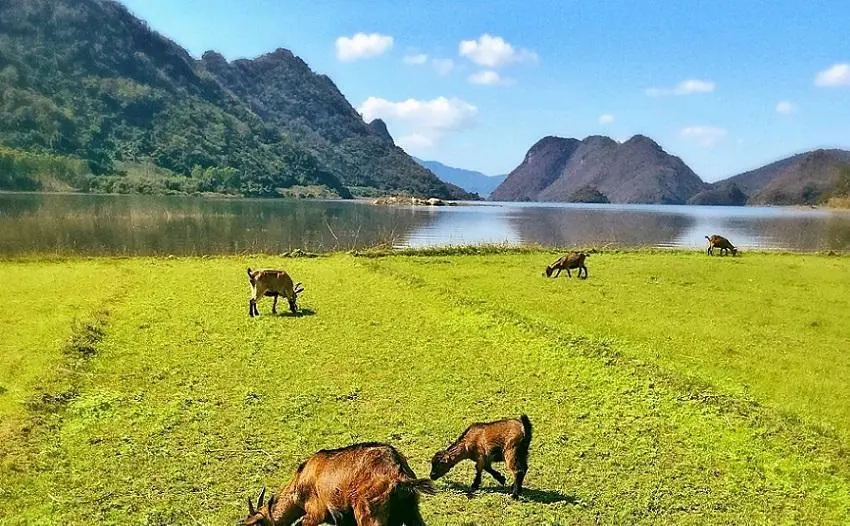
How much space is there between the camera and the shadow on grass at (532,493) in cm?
672

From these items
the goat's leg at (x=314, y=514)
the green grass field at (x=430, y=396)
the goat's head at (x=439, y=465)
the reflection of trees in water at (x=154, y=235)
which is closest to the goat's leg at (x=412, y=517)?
the goat's leg at (x=314, y=514)

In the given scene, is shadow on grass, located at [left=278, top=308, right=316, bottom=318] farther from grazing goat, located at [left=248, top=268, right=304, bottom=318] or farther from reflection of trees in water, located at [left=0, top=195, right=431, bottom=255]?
reflection of trees in water, located at [left=0, top=195, right=431, bottom=255]

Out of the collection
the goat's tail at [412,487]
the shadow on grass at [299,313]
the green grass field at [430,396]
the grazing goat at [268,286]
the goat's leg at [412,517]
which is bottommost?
the green grass field at [430,396]

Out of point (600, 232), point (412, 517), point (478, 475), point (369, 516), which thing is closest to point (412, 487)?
point (412, 517)

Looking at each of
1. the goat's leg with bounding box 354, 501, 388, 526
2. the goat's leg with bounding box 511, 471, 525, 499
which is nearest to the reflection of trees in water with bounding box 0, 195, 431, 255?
the goat's leg with bounding box 511, 471, 525, 499

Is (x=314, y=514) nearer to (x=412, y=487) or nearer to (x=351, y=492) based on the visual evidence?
(x=351, y=492)

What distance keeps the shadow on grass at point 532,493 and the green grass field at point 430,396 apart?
0.14ft

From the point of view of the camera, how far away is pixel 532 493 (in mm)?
6879

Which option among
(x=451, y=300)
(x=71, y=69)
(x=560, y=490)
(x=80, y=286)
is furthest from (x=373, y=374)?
(x=71, y=69)

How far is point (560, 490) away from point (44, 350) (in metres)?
9.91

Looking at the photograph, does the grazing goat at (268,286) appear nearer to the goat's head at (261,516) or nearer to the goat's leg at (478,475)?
the goat's leg at (478,475)

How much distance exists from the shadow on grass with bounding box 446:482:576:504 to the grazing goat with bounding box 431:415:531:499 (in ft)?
0.30

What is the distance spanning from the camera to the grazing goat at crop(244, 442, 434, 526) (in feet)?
16.0

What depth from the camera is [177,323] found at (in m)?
14.4
